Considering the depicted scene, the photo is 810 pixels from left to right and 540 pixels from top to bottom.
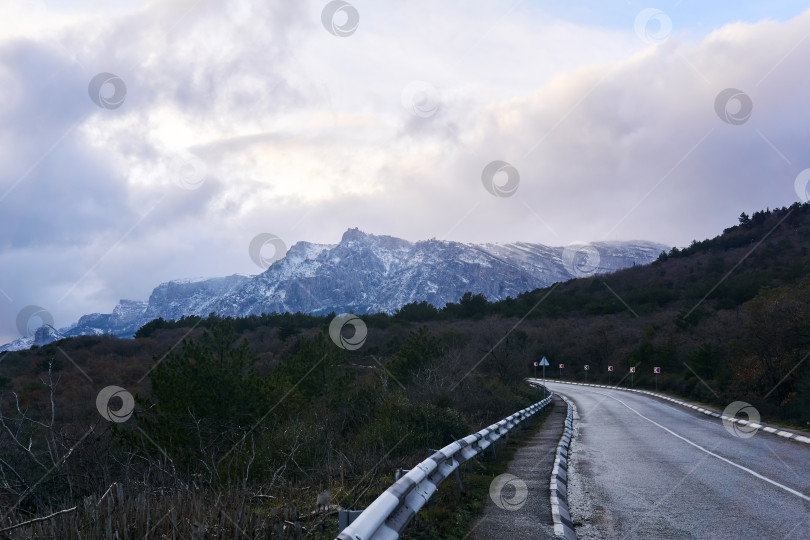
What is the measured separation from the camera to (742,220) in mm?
123188

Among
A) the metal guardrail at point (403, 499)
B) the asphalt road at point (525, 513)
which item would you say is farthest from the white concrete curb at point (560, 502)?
the metal guardrail at point (403, 499)

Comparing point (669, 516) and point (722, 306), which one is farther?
point (722, 306)

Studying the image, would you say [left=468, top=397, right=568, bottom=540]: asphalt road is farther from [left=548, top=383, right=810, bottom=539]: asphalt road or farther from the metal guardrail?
the metal guardrail

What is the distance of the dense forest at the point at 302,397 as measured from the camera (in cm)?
586

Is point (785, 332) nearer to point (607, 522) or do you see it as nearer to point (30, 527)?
point (607, 522)

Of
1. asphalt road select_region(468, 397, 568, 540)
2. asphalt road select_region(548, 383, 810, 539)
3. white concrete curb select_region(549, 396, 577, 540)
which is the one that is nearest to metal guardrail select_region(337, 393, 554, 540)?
asphalt road select_region(468, 397, 568, 540)

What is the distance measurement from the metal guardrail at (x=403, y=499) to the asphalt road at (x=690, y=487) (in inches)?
64.7

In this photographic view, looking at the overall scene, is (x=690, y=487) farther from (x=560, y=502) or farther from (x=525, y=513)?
(x=525, y=513)

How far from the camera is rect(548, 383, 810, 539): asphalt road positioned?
6777 millimetres

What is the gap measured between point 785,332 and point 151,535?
3046cm

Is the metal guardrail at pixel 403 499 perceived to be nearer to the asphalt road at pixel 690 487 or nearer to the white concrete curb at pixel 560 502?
the white concrete curb at pixel 560 502

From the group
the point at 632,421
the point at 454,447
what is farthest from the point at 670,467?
the point at 632,421

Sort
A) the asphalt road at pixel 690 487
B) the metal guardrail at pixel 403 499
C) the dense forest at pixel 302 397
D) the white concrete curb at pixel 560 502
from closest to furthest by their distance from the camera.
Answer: the metal guardrail at pixel 403 499
the dense forest at pixel 302 397
the white concrete curb at pixel 560 502
the asphalt road at pixel 690 487

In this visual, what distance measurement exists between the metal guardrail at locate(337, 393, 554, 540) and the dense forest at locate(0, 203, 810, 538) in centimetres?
74
